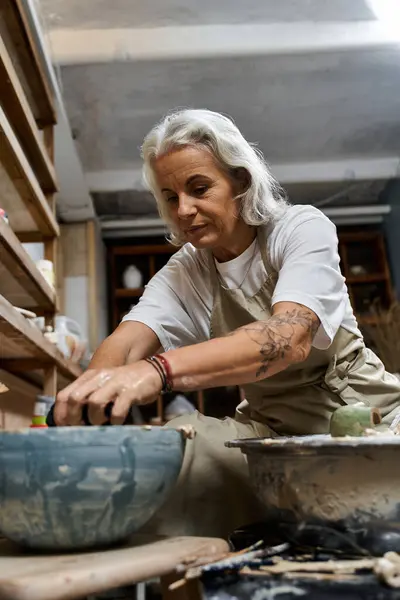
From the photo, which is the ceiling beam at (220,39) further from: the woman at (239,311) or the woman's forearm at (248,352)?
the woman's forearm at (248,352)

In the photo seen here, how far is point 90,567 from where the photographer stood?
1.77ft

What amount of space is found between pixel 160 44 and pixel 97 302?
1.68 m

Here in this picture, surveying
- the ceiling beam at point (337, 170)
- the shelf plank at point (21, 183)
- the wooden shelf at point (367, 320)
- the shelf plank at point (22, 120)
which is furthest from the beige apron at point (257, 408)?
the wooden shelf at point (367, 320)

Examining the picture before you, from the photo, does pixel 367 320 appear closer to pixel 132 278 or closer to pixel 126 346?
pixel 132 278

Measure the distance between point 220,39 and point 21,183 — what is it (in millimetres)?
1199

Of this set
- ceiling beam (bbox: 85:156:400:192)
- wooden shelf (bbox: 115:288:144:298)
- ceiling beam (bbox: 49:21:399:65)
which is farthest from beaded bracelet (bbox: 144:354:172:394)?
wooden shelf (bbox: 115:288:144:298)

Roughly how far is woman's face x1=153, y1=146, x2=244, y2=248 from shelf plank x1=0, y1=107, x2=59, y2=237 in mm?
479

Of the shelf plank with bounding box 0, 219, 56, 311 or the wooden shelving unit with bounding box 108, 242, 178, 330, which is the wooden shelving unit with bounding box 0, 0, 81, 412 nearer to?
the shelf plank with bounding box 0, 219, 56, 311

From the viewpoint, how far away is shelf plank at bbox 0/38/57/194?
1.48m

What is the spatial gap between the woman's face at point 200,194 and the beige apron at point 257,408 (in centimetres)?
9

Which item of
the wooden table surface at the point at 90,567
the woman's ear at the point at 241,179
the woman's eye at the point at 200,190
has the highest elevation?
the woman's ear at the point at 241,179

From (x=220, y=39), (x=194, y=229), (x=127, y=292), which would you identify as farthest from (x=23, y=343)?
(x=127, y=292)

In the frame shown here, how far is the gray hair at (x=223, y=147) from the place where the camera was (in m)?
1.11

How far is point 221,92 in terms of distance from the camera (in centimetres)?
270
